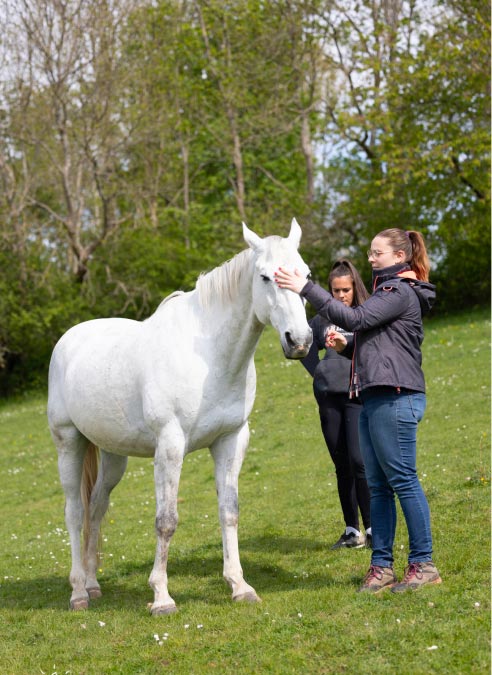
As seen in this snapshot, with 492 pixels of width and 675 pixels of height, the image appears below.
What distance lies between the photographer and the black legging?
23.9 ft

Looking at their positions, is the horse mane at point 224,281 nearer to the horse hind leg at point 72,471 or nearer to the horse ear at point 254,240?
the horse ear at point 254,240

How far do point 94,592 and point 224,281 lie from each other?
3239 mm

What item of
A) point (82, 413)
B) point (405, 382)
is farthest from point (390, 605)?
point (82, 413)

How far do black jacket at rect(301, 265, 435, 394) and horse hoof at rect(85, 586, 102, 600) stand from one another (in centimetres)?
332

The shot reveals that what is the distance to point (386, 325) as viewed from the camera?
17.8 ft

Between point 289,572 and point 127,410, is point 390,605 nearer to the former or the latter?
point 289,572

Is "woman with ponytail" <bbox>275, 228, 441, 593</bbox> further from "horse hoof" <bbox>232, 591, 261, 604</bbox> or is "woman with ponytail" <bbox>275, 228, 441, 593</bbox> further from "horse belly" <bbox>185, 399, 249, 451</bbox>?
"horse belly" <bbox>185, 399, 249, 451</bbox>

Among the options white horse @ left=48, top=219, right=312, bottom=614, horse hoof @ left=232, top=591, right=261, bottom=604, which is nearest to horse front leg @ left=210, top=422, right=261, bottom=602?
white horse @ left=48, top=219, right=312, bottom=614

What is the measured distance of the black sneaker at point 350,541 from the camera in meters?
7.34

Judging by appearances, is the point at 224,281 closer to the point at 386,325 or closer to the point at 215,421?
the point at 215,421

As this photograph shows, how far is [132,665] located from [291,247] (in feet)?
9.96

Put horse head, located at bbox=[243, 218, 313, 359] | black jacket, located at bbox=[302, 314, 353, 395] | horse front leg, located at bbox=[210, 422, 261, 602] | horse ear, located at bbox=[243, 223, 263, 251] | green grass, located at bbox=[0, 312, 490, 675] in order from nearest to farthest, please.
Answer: green grass, located at bbox=[0, 312, 490, 675]
horse head, located at bbox=[243, 218, 313, 359]
horse ear, located at bbox=[243, 223, 263, 251]
horse front leg, located at bbox=[210, 422, 261, 602]
black jacket, located at bbox=[302, 314, 353, 395]

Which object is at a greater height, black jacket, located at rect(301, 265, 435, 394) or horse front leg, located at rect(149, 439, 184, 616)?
black jacket, located at rect(301, 265, 435, 394)

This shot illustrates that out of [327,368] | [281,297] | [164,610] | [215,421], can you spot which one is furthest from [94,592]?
[281,297]
